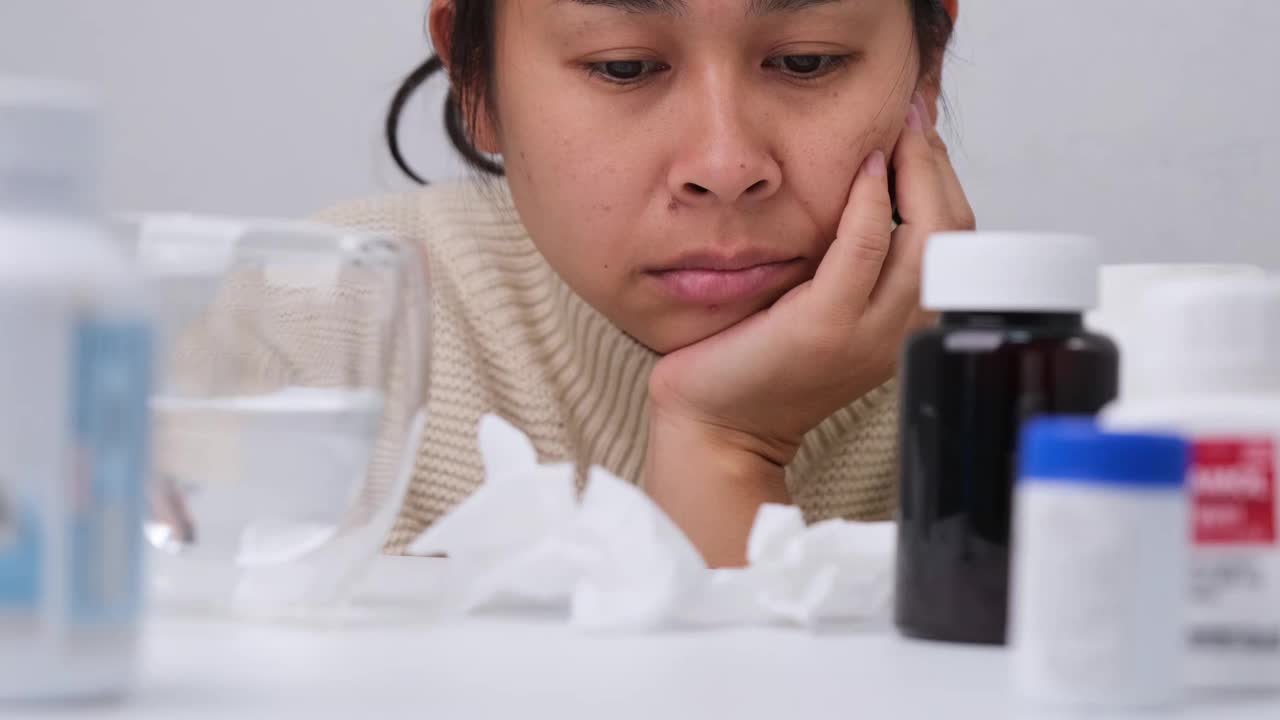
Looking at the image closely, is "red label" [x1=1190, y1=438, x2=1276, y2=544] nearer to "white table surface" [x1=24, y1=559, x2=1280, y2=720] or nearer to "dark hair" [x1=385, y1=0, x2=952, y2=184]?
"white table surface" [x1=24, y1=559, x2=1280, y2=720]

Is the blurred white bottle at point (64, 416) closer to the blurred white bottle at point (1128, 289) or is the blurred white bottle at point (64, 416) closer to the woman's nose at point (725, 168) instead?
the blurred white bottle at point (1128, 289)

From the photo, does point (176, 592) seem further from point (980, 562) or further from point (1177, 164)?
point (1177, 164)

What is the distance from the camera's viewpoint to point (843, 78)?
108cm

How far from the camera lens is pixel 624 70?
1058mm

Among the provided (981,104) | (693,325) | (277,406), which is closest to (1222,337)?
(277,406)

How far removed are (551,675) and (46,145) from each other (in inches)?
7.9

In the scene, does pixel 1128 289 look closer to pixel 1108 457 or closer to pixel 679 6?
pixel 1108 457

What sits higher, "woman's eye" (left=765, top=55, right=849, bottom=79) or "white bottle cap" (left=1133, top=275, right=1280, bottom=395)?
"woman's eye" (left=765, top=55, right=849, bottom=79)

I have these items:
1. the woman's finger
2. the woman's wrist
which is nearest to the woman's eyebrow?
the woman's finger

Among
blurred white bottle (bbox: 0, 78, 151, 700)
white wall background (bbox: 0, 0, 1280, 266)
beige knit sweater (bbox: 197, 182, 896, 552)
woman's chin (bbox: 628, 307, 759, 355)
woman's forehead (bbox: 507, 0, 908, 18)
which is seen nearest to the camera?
blurred white bottle (bbox: 0, 78, 151, 700)

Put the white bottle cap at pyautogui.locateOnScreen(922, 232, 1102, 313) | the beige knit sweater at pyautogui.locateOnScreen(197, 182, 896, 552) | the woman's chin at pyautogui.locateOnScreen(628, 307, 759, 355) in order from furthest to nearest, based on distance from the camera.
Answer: the beige knit sweater at pyautogui.locateOnScreen(197, 182, 896, 552) → the woman's chin at pyautogui.locateOnScreen(628, 307, 759, 355) → the white bottle cap at pyautogui.locateOnScreen(922, 232, 1102, 313)

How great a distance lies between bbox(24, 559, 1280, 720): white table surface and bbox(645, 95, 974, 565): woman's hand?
507 millimetres

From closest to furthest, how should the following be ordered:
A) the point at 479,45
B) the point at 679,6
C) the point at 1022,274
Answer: the point at 1022,274 → the point at 679,6 → the point at 479,45

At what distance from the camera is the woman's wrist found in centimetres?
103
